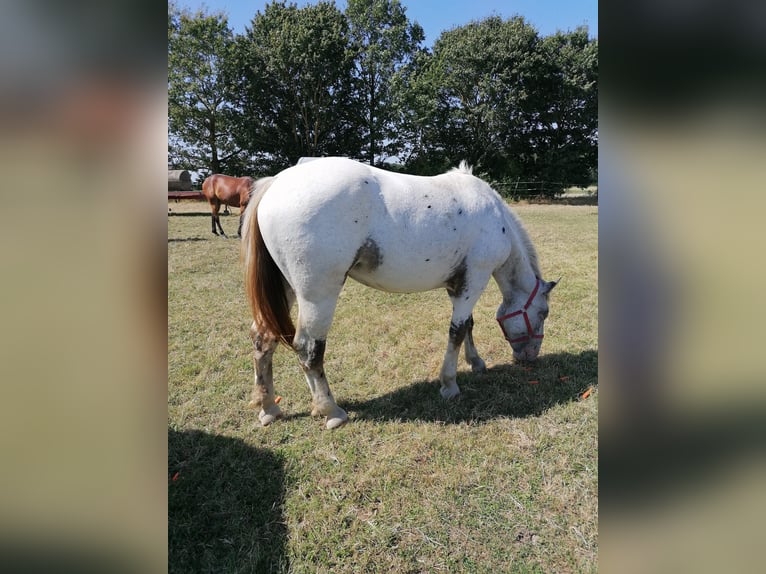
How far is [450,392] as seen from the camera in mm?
3225

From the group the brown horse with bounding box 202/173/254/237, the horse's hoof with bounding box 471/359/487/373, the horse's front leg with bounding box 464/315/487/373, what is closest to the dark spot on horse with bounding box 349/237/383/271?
the horse's front leg with bounding box 464/315/487/373

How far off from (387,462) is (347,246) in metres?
1.43

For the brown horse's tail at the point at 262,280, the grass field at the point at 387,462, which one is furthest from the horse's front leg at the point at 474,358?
the brown horse's tail at the point at 262,280

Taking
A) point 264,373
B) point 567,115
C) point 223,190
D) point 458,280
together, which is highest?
point 567,115

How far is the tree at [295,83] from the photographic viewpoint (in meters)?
23.7

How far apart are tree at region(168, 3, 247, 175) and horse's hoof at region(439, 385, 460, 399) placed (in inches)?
1008

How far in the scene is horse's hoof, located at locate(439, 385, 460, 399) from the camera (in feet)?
10.5

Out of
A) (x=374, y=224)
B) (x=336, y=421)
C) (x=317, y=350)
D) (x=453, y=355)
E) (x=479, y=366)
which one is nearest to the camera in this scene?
(x=374, y=224)

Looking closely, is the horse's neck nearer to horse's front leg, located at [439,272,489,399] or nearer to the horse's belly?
horse's front leg, located at [439,272,489,399]

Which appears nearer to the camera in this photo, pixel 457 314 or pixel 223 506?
pixel 223 506

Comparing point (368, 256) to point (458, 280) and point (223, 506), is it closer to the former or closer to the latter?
point (458, 280)

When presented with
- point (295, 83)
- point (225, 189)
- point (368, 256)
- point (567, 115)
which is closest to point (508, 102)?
point (567, 115)
